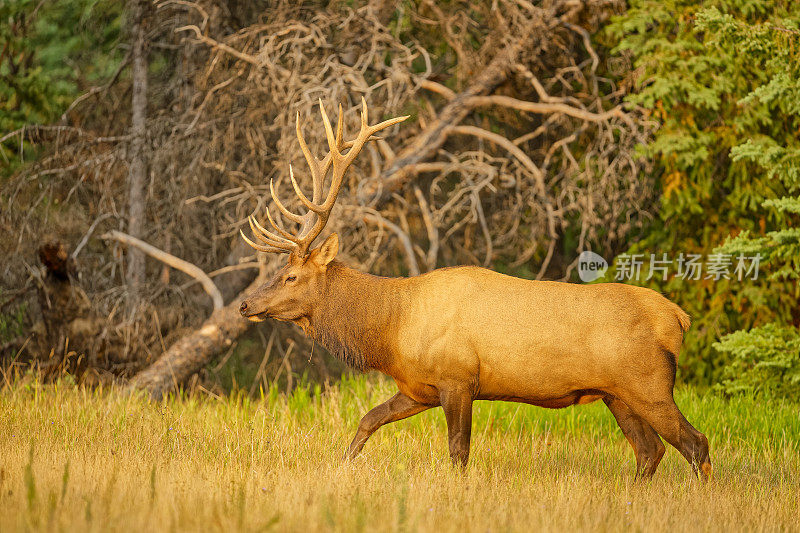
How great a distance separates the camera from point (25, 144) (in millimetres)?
12797

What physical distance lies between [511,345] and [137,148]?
24.5ft

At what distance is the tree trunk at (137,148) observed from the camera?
12375 mm

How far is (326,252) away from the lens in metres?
7.02

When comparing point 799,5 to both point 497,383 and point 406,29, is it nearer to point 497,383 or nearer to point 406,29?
point 406,29

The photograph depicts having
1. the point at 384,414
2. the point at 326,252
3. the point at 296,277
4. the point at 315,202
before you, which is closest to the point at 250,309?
the point at 296,277

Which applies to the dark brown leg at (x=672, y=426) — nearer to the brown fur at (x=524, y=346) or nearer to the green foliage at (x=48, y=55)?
the brown fur at (x=524, y=346)

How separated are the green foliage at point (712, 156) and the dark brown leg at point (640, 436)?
322 cm

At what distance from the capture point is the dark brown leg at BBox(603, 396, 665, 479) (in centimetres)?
684

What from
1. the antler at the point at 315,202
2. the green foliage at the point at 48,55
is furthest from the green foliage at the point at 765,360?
the green foliage at the point at 48,55

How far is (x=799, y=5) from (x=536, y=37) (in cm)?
303

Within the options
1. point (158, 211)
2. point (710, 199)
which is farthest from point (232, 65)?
point (710, 199)

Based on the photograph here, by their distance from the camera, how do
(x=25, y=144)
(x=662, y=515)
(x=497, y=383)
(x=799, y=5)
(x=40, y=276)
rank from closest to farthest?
(x=662, y=515), (x=497, y=383), (x=799, y=5), (x=40, y=276), (x=25, y=144)
